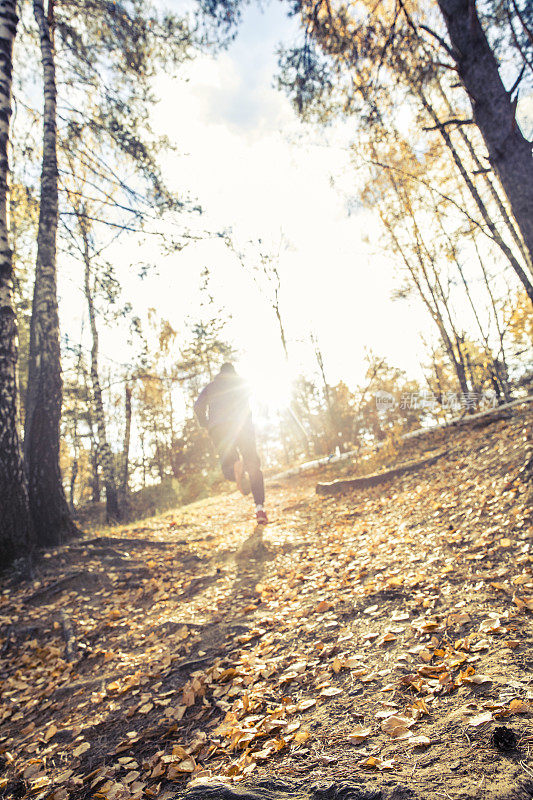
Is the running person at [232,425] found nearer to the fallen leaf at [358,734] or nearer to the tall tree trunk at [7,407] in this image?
the tall tree trunk at [7,407]

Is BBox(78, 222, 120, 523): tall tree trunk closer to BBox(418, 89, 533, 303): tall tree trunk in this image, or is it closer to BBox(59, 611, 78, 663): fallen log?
BBox(59, 611, 78, 663): fallen log

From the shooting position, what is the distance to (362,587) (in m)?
3.39

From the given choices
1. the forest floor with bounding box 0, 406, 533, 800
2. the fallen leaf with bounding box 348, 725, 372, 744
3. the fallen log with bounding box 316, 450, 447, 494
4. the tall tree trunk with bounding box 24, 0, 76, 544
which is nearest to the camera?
the forest floor with bounding box 0, 406, 533, 800

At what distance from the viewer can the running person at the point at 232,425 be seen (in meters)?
6.01

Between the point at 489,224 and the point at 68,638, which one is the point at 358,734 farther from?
the point at 489,224

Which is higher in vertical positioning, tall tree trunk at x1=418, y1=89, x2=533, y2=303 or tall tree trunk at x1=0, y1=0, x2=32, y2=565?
tall tree trunk at x1=418, y1=89, x2=533, y2=303

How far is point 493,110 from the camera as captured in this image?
142 inches

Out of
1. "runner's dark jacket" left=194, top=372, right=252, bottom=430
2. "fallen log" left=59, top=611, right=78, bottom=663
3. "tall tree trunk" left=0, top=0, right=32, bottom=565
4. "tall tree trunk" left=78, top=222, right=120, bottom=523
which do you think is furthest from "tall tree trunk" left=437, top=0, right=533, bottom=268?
"tall tree trunk" left=78, top=222, right=120, bottom=523

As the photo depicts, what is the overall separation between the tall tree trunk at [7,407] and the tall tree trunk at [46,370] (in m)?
0.83

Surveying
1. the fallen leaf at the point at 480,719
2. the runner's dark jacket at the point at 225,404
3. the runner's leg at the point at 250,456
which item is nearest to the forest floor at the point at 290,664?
the fallen leaf at the point at 480,719

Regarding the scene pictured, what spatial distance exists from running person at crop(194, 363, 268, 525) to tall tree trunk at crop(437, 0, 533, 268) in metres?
4.11

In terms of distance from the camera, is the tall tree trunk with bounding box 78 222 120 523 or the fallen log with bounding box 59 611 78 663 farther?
the tall tree trunk with bounding box 78 222 120 523

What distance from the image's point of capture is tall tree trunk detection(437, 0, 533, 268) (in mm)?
3521

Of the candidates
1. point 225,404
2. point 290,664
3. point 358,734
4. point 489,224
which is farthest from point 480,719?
point 489,224
